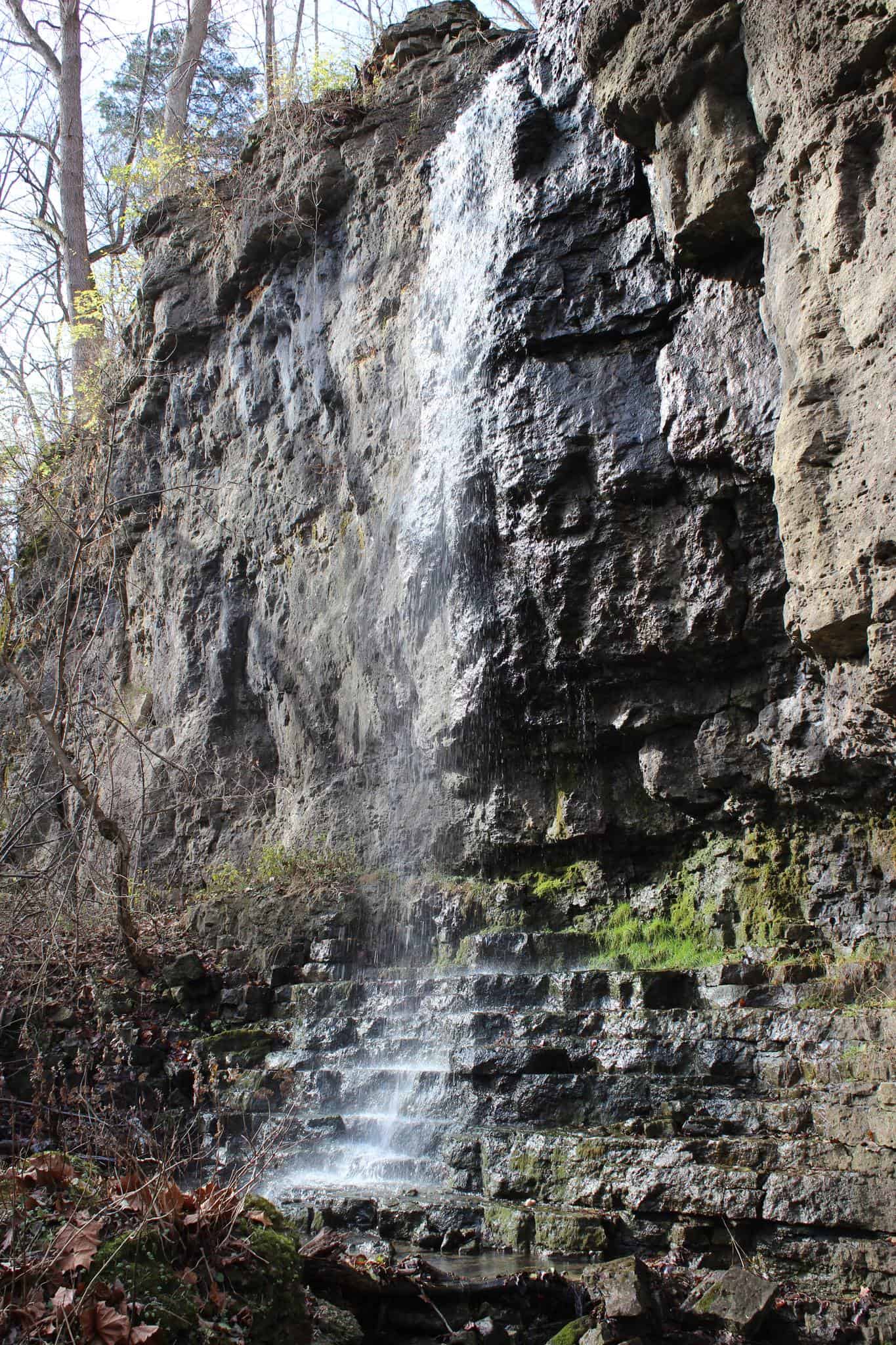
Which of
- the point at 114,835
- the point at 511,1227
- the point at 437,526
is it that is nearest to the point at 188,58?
the point at 437,526

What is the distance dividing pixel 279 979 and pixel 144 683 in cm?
672

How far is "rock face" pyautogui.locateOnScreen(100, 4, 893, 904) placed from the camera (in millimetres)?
7738

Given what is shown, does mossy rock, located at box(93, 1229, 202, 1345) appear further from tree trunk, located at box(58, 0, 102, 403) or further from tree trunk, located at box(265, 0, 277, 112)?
tree trunk, located at box(58, 0, 102, 403)

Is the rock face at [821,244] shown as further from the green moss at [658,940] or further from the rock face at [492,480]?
the green moss at [658,940]

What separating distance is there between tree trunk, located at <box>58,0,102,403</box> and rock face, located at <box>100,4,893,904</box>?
13.0 ft

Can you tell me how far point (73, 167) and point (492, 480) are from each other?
1332 cm

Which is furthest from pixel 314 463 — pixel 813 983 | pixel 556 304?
pixel 813 983

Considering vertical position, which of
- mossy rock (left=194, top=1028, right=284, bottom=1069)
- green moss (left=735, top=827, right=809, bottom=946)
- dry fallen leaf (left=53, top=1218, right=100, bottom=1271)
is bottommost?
mossy rock (left=194, top=1028, right=284, bottom=1069)

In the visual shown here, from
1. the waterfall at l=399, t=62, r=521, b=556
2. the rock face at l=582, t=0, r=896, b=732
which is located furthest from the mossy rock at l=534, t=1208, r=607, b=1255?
the waterfall at l=399, t=62, r=521, b=556

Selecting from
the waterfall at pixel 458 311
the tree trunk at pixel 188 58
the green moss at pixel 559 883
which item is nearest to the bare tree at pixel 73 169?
the tree trunk at pixel 188 58

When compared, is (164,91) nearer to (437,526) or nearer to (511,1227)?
(437,526)

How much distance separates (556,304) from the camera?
941 centimetres

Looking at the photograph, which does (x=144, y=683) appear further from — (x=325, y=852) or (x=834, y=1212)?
(x=834, y=1212)

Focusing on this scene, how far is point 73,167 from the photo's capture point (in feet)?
60.0
